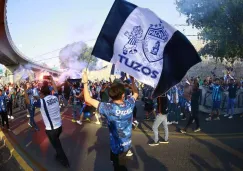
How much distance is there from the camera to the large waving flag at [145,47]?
3957 millimetres

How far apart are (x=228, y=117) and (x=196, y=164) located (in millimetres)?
6811

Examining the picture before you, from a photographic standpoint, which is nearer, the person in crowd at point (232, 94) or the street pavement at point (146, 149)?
the street pavement at point (146, 149)

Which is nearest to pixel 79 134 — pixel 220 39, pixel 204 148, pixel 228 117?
pixel 204 148

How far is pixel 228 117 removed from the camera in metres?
11.4

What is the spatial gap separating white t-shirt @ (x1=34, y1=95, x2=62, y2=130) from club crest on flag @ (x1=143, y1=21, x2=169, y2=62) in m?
2.34

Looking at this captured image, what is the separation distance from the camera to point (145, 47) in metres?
4.05

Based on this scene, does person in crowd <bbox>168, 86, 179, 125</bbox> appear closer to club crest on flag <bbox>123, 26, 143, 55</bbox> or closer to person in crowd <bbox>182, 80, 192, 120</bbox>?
person in crowd <bbox>182, 80, 192, 120</bbox>

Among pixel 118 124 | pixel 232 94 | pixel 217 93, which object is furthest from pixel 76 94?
pixel 118 124

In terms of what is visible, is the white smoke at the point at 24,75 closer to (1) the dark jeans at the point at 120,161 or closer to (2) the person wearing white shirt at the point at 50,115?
(2) the person wearing white shirt at the point at 50,115

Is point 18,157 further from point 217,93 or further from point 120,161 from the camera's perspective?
point 217,93

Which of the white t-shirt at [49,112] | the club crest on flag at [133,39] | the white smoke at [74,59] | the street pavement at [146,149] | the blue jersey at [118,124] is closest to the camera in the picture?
the blue jersey at [118,124]

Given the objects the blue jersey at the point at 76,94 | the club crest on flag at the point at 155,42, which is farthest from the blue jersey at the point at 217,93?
the club crest on flag at the point at 155,42

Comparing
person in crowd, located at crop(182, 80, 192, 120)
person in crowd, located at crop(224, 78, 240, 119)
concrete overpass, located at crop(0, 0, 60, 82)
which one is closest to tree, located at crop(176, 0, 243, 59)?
person in crowd, located at crop(224, 78, 240, 119)

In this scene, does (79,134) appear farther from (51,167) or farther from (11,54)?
Result: (11,54)
